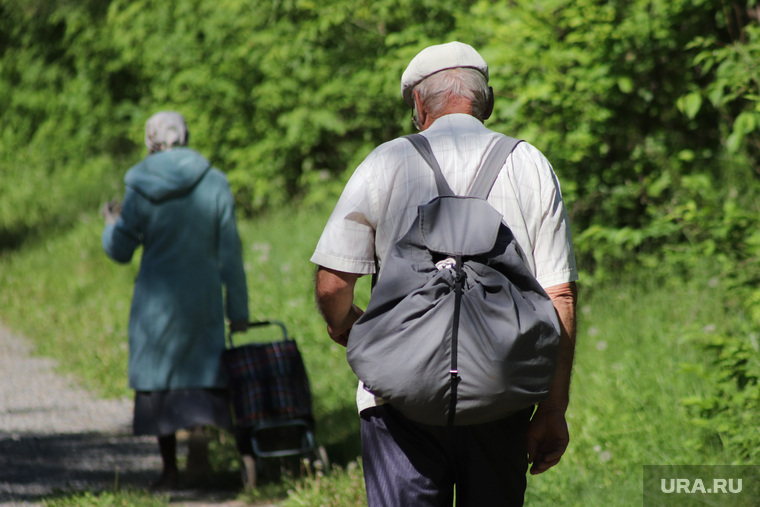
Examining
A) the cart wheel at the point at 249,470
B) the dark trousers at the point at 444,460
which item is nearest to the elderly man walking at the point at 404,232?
the dark trousers at the point at 444,460

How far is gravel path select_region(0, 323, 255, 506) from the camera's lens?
467cm

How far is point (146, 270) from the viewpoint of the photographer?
4.80m

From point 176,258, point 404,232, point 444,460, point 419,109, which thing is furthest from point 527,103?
point 444,460

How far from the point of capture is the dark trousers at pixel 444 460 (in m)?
2.13

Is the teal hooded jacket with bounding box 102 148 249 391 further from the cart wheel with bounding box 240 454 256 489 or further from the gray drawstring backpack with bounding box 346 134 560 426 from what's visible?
the gray drawstring backpack with bounding box 346 134 560 426

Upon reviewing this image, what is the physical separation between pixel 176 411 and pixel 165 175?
131 centimetres

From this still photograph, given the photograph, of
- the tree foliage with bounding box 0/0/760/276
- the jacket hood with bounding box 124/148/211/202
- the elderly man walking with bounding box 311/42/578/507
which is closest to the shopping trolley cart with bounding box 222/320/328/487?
the jacket hood with bounding box 124/148/211/202

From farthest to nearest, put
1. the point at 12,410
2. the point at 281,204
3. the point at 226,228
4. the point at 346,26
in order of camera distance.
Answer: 1. the point at 281,204
2. the point at 346,26
3. the point at 12,410
4. the point at 226,228

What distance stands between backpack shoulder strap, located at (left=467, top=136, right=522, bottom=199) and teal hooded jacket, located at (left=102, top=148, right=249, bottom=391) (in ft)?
9.34

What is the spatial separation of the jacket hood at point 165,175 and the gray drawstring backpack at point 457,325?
290cm

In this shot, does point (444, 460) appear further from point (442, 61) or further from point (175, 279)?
point (175, 279)

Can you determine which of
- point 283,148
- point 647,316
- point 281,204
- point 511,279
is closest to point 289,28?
point 283,148

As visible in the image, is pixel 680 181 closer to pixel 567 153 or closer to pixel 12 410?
pixel 567 153

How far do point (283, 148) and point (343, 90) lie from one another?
145 cm
